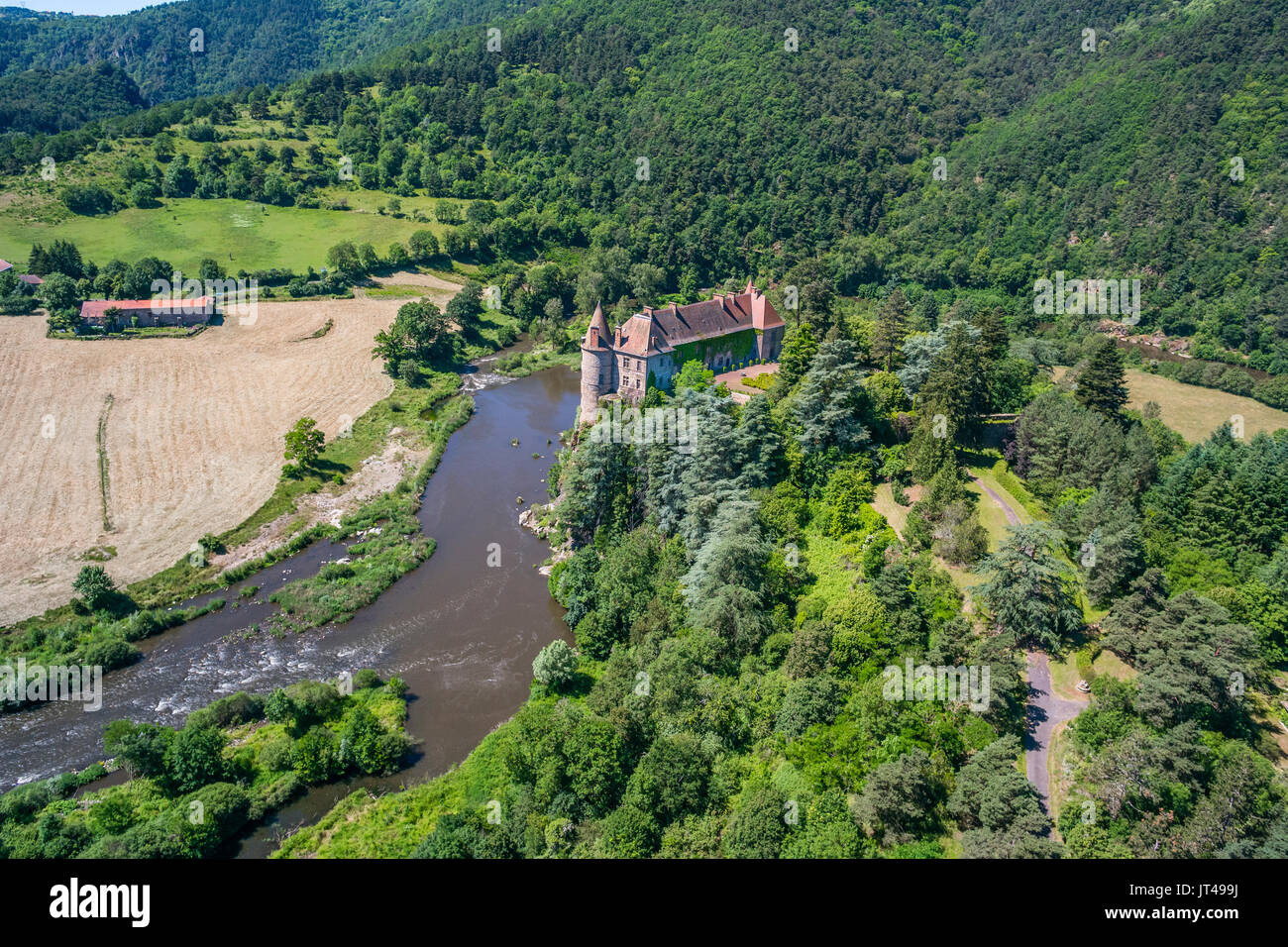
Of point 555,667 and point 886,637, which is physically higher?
point 886,637

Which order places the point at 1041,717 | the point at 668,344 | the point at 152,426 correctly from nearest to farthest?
1. the point at 1041,717
2. the point at 668,344
3. the point at 152,426

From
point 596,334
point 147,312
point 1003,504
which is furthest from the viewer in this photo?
point 147,312

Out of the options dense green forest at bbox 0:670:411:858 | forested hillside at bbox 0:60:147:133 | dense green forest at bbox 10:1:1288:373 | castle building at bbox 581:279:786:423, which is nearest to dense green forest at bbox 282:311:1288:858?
dense green forest at bbox 0:670:411:858

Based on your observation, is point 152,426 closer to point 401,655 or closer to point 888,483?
point 401,655

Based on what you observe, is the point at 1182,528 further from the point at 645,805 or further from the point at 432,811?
the point at 432,811

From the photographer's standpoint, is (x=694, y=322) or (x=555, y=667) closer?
(x=555, y=667)

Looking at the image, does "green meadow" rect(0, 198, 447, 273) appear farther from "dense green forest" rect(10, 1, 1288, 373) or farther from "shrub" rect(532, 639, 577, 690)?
"shrub" rect(532, 639, 577, 690)

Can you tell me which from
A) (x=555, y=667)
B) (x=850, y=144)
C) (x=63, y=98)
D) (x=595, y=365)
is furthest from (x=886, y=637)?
(x=63, y=98)

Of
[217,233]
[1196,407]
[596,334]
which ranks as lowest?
[1196,407]

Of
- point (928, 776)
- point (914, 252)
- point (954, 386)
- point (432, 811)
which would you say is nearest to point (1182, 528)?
point (954, 386)
